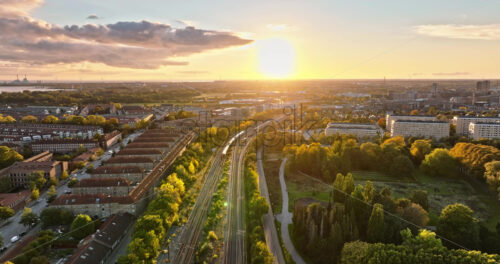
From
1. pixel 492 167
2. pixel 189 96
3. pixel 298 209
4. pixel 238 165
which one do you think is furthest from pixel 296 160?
pixel 189 96

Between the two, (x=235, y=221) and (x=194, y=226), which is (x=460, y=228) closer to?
(x=235, y=221)

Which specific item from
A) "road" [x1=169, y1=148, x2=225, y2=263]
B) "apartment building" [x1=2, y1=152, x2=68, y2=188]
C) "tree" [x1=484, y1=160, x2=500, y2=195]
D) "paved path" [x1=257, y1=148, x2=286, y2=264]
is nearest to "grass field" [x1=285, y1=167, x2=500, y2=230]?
"tree" [x1=484, y1=160, x2=500, y2=195]

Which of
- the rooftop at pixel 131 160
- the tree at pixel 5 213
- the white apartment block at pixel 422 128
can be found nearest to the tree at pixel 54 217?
the tree at pixel 5 213

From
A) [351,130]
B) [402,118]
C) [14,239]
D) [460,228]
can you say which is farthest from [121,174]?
[402,118]

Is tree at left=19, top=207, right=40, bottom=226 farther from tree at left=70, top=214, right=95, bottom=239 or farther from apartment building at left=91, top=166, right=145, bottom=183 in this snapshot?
apartment building at left=91, top=166, right=145, bottom=183

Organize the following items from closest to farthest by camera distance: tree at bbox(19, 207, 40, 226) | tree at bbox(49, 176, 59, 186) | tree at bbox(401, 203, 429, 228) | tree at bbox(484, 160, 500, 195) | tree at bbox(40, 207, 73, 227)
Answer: tree at bbox(401, 203, 429, 228), tree at bbox(40, 207, 73, 227), tree at bbox(19, 207, 40, 226), tree at bbox(484, 160, 500, 195), tree at bbox(49, 176, 59, 186)

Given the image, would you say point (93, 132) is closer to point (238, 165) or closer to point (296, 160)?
point (238, 165)
